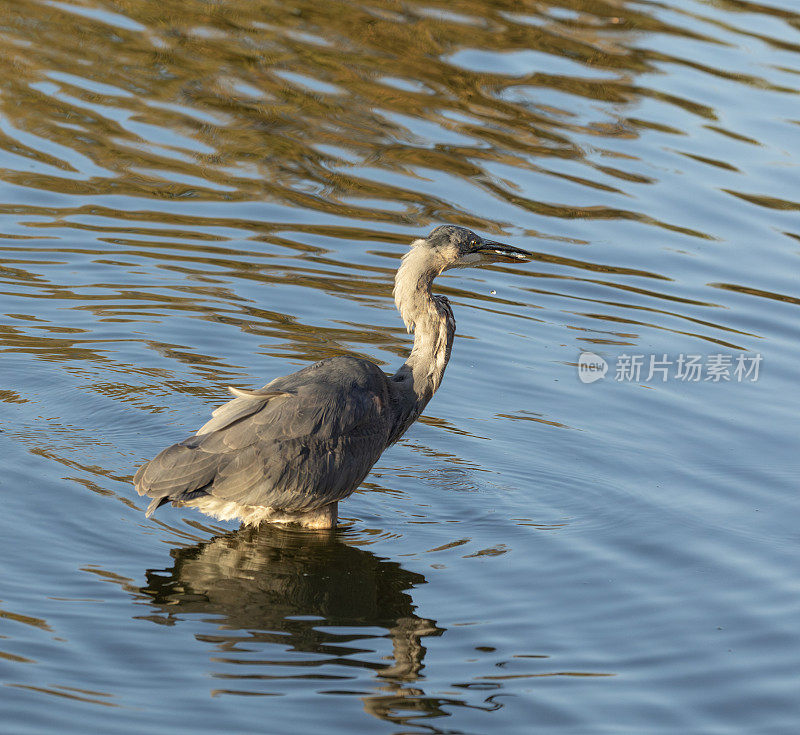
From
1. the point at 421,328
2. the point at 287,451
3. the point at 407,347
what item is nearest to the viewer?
the point at 287,451

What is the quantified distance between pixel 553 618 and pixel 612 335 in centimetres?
473

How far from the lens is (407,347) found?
1132 cm

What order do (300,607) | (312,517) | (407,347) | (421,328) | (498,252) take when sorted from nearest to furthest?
1. (300,607)
2. (312,517)
3. (421,328)
4. (498,252)
5. (407,347)

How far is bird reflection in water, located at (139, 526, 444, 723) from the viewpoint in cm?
675

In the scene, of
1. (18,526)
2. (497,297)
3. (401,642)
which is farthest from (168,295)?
(401,642)

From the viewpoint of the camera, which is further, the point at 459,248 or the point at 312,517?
the point at 459,248

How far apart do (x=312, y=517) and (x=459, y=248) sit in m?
2.25

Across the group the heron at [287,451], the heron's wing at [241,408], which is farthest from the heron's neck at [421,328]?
the heron's wing at [241,408]

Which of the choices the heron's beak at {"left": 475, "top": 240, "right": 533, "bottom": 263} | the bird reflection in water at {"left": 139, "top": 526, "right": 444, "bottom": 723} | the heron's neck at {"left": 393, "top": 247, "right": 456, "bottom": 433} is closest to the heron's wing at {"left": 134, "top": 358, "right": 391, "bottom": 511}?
the bird reflection in water at {"left": 139, "top": 526, "right": 444, "bottom": 723}

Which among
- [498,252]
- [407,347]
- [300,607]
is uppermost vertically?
[498,252]

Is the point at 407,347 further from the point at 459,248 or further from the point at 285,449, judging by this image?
the point at 285,449

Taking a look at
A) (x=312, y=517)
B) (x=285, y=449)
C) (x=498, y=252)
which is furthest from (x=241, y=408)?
(x=498, y=252)

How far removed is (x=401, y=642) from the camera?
7227mm

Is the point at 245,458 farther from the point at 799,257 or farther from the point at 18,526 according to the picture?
the point at 799,257
